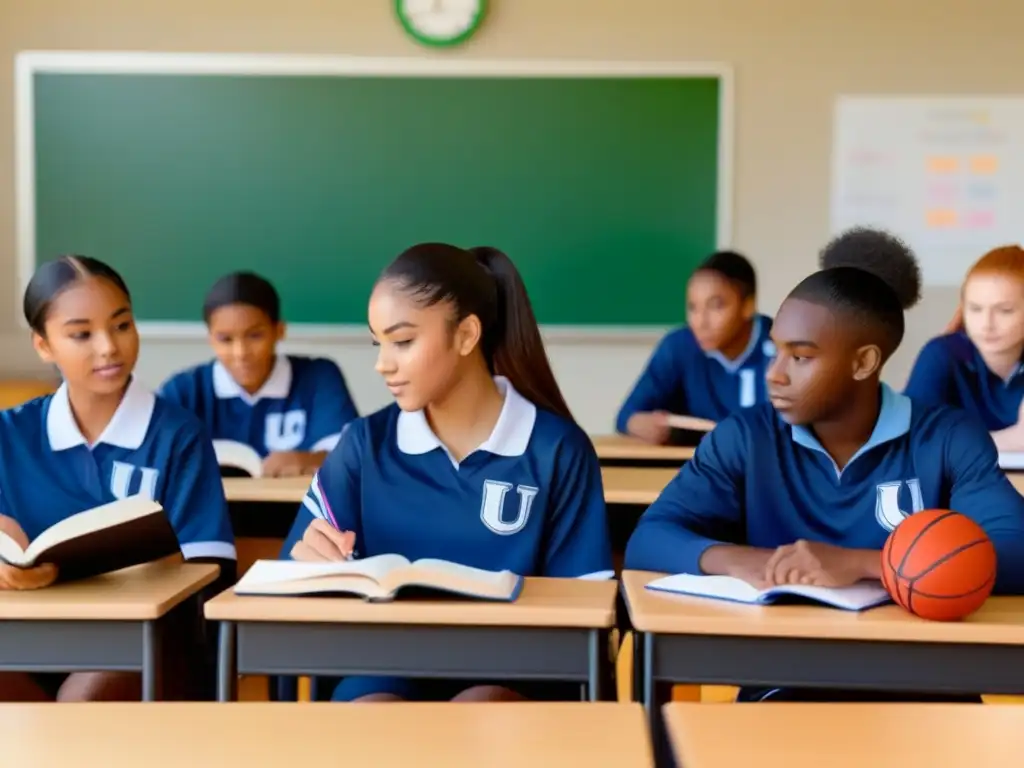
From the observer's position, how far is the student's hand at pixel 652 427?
362 cm

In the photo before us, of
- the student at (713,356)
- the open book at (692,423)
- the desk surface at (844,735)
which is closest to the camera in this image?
the desk surface at (844,735)

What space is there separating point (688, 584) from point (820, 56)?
144 inches

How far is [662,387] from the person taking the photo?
4.01 m

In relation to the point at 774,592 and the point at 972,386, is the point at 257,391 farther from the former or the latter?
the point at 774,592

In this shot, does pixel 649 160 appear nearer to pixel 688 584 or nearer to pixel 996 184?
pixel 996 184

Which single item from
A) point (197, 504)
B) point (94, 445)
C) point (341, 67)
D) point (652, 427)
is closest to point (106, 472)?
point (94, 445)

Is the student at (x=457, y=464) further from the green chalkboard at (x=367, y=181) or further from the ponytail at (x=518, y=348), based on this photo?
the green chalkboard at (x=367, y=181)

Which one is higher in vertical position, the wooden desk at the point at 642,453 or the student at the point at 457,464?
the student at the point at 457,464

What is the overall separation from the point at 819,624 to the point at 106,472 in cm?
138

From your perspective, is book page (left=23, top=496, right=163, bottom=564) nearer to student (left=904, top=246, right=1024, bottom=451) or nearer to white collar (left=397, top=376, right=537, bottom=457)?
white collar (left=397, top=376, right=537, bottom=457)

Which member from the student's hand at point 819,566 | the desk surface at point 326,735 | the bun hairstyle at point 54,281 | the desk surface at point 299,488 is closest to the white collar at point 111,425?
the bun hairstyle at point 54,281

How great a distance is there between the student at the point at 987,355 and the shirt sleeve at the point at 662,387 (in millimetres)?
944

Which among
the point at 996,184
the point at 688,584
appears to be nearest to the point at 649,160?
the point at 996,184

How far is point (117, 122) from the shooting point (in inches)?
190
